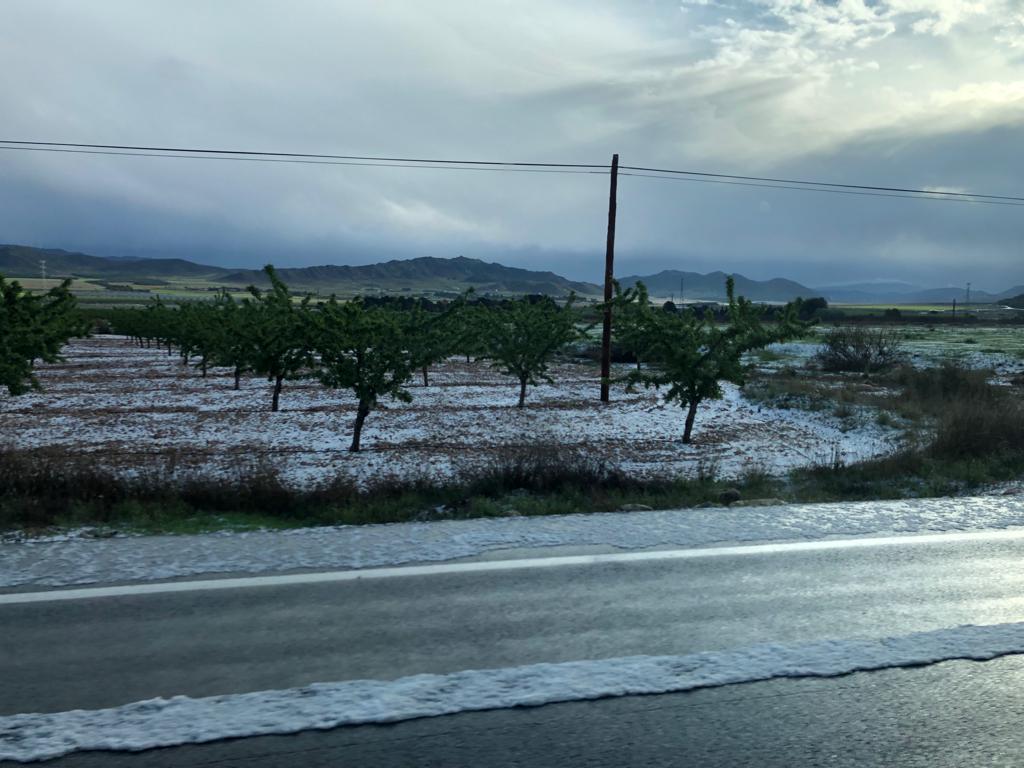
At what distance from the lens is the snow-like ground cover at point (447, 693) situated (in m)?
3.46

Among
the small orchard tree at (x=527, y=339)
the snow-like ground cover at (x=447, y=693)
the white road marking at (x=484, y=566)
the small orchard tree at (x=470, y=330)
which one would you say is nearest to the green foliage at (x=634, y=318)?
the small orchard tree at (x=470, y=330)

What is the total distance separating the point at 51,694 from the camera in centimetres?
385

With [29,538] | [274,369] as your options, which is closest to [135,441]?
[274,369]

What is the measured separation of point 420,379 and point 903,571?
28.1 metres

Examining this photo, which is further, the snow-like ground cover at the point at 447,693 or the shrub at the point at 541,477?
the shrub at the point at 541,477

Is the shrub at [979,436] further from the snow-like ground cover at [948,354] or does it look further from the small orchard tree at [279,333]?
the snow-like ground cover at [948,354]

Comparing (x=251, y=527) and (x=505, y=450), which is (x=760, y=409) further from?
(x=251, y=527)

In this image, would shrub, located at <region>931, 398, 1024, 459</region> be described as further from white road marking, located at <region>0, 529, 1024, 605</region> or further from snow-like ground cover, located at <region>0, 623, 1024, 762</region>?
snow-like ground cover, located at <region>0, 623, 1024, 762</region>

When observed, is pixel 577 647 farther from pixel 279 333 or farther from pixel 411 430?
pixel 279 333

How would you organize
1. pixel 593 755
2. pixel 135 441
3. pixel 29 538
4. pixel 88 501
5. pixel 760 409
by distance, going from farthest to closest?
1. pixel 760 409
2. pixel 135 441
3. pixel 88 501
4. pixel 29 538
5. pixel 593 755

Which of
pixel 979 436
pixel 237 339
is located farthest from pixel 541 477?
pixel 237 339

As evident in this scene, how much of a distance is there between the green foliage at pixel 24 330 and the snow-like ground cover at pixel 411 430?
6.17 ft

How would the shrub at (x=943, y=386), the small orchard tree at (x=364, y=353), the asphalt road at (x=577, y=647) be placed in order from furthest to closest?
the shrub at (x=943, y=386), the small orchard tree at (x=364, y=353), the asphalt road at (x=577, y=647)

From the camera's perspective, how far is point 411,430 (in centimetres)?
1950
